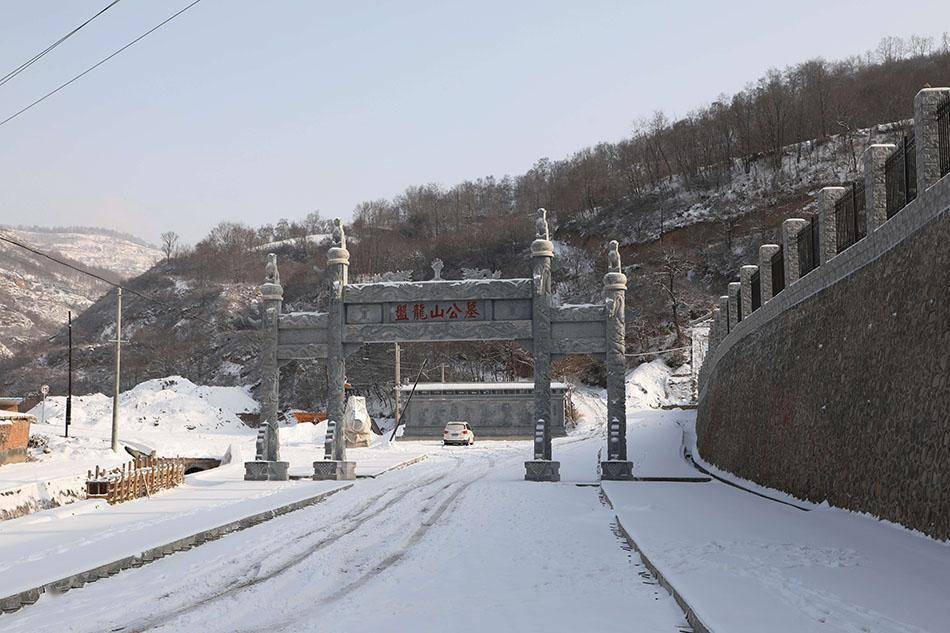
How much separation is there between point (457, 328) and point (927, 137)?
49.2 feet

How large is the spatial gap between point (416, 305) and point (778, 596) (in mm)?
18548

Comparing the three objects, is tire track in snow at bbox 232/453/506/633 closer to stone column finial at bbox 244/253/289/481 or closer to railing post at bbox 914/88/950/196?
stone column finial at bbox 244/253/289/481

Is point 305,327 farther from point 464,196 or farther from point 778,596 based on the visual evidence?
point 464,196

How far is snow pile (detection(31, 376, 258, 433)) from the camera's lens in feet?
184

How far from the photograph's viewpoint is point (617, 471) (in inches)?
942

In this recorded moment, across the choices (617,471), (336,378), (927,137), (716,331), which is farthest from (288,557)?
(716,331)

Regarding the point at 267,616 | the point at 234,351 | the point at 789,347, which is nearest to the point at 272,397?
the point at 789,347

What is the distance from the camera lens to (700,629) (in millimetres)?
6977

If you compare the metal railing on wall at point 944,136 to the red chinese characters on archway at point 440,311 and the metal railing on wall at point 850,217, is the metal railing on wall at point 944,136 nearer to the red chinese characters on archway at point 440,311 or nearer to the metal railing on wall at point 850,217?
the metal railing on wall at point 850,217

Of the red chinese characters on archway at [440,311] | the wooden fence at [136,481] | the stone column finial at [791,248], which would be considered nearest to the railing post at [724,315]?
the stone column finial at [791,248]

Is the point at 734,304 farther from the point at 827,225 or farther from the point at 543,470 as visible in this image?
the point at 827,225

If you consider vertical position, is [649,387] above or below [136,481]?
above

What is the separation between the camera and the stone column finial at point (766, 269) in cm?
2219

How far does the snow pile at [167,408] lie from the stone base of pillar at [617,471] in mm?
38315
